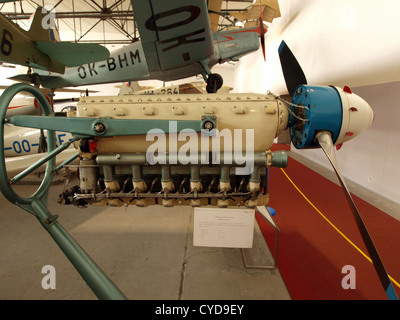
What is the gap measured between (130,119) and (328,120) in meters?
1.66

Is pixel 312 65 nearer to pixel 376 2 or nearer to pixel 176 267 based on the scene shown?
pixel 376 2

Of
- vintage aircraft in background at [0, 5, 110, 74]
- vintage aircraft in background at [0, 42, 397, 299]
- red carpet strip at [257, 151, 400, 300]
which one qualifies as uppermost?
vintage aircraft in background at [0, 5, 110, 74]

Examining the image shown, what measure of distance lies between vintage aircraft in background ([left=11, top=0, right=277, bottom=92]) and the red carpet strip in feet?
10.9

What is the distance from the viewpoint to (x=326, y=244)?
2496 mm

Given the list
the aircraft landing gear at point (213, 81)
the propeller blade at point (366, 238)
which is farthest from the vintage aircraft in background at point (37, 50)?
the propeller blade at point (366, 238)

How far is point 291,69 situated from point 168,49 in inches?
105

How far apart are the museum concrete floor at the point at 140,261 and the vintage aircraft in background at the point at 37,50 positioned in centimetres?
269

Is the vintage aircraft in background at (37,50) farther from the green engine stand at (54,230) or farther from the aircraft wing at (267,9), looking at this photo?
the aircraft wing at (267,9)

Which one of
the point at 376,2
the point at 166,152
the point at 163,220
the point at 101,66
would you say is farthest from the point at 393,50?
the point at 101,66

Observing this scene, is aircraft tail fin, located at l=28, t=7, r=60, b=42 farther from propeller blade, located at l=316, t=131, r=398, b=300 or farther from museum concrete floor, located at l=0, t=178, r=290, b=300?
propeller blade, located at l=316, t=131, r=398, b=300

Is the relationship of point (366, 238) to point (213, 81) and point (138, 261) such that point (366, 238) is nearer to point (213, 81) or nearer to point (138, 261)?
point (138, 261)

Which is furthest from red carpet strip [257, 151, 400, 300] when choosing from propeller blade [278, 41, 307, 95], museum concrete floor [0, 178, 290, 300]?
propeller blade [278, 41, 307, 95]

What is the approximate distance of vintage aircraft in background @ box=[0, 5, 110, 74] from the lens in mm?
3387

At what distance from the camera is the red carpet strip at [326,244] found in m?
1.91
